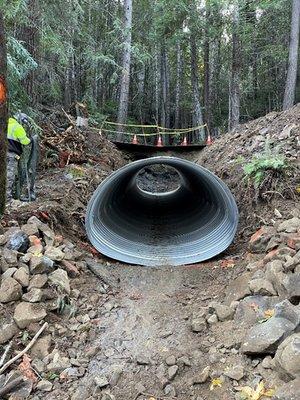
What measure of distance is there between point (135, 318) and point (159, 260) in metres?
1.93

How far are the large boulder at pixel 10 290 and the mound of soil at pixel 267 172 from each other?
3748 mm

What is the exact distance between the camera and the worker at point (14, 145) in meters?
6.42

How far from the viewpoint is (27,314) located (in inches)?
161

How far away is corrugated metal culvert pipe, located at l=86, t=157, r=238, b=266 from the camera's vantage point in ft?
20.9

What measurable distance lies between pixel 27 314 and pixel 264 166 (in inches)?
173

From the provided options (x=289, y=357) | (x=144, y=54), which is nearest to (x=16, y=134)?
(x=289, y=357)

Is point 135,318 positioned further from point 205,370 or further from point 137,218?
point 137,218

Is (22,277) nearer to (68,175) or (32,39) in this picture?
(68,175)

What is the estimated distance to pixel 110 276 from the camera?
5.64m

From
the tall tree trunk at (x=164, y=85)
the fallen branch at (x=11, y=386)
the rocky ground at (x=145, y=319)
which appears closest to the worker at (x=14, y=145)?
the rocky ground at (x=145, y=319)

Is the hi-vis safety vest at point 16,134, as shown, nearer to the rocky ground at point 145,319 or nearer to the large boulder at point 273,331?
the rocky ground at point 145,319

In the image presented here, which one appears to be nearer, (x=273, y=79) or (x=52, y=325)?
(x=52, y=325)

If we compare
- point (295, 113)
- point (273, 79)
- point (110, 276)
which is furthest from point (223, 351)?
point (273, 79)

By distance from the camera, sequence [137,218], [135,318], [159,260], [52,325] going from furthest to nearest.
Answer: [137,218] → [159,260] → [135,318] → [52,325]
